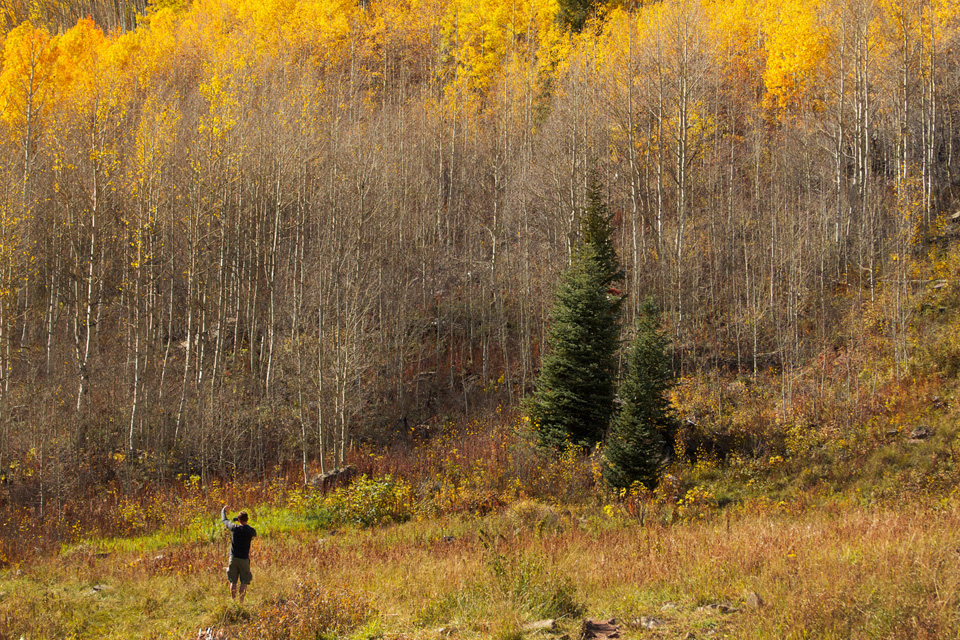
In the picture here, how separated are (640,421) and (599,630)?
7.44m

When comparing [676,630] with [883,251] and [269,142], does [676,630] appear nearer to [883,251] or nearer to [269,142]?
[883,251]

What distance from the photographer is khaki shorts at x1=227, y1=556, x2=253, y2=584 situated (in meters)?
8.01

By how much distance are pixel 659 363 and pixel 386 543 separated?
22.7 ft

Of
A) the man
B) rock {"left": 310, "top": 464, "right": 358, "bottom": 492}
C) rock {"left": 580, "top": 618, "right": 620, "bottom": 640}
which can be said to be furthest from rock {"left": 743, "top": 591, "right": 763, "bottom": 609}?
rock {"left": 310, "top": 464, "right": 358, "bottom": 492}

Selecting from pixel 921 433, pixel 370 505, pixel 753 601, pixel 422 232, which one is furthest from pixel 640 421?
pixel 422 232

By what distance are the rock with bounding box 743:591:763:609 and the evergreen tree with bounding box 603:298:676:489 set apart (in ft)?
23.2

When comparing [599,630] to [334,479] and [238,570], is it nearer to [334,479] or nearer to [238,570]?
[238,570]

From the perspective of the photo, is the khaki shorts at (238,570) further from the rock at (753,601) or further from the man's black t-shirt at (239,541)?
the rock at (753,601)

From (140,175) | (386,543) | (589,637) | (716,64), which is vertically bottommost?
(386,543)

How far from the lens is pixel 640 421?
1269 cm

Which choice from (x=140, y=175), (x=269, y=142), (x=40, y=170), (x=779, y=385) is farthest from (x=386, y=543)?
(x=40, y=170)

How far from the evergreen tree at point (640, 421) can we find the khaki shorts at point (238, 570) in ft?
25.1

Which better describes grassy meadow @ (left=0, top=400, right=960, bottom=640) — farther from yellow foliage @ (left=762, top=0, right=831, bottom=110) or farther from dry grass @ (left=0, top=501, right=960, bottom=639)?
yellow foliage @ (left=762, top=0, right=831, bottom=110)

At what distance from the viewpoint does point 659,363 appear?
1324cm
